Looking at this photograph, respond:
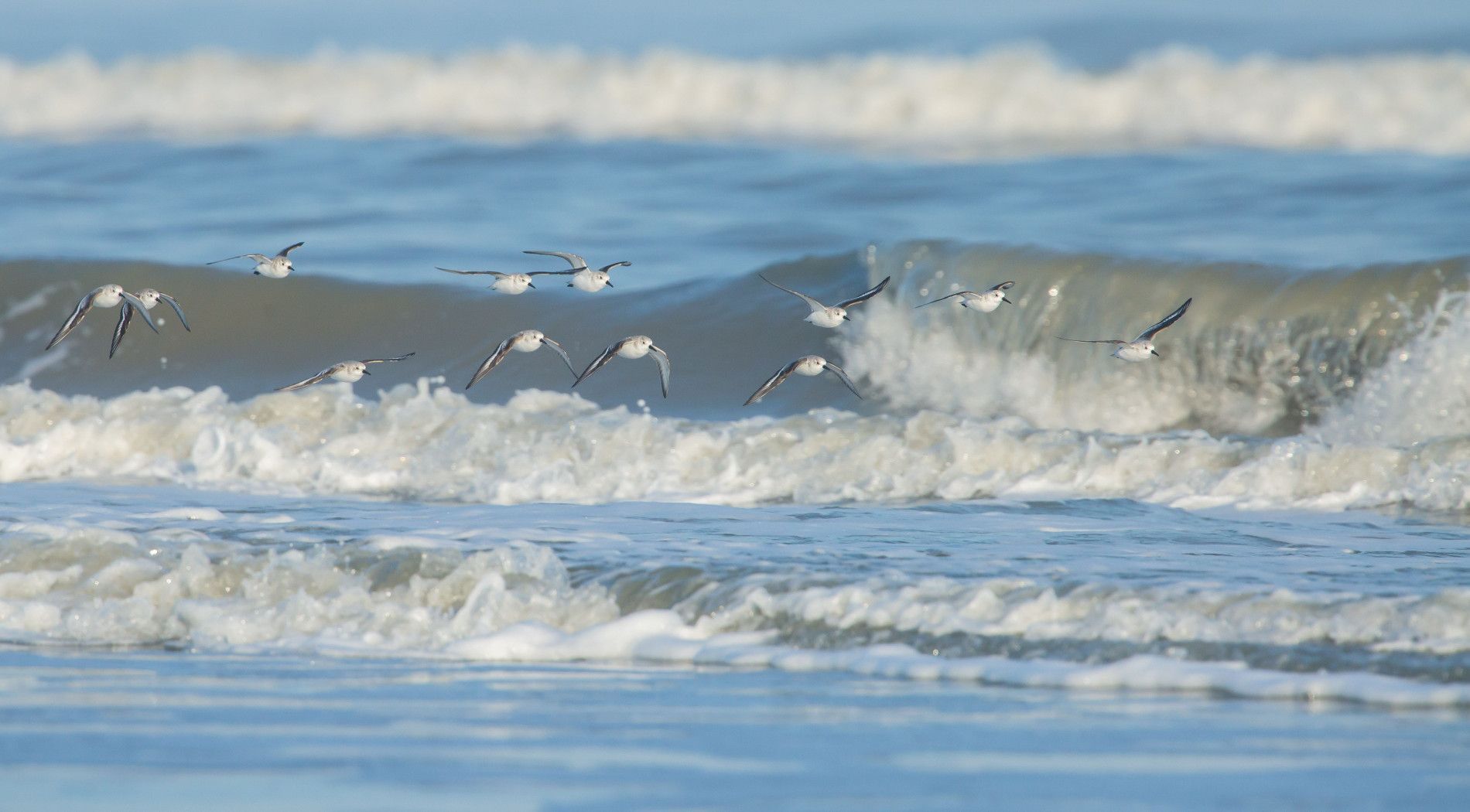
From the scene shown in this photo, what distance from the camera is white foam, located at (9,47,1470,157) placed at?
24.0m

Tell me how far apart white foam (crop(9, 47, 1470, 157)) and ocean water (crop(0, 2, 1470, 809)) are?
6465 mm

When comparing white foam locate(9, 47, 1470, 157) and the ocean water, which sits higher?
white foam locate(9, 47, 1470, 157)

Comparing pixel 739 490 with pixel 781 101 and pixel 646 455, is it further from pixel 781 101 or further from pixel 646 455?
pixel 781 101

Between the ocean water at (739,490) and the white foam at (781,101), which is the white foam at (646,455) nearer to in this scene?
the ocean water at (739,490)

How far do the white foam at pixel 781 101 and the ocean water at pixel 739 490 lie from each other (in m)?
6.46

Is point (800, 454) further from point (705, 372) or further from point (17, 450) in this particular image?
point (17, 450)

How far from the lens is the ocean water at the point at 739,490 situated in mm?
4098

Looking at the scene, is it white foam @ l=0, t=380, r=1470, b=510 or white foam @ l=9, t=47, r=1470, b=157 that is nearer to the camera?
white foam @ l=0, t=380, r=1470, b=510

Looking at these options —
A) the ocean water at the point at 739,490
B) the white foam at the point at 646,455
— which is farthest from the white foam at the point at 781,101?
the white foam at the point at 646,455

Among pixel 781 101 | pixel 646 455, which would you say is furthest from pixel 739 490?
pixel 781 101

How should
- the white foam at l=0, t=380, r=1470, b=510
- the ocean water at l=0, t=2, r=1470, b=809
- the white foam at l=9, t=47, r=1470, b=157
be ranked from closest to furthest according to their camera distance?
the ocean water at l=0, t=2, r=1470, b=809 < the white foam at l=0, t=380, r=1470, b=510 < the white foam at l=9, t=47, r=1470, b=157

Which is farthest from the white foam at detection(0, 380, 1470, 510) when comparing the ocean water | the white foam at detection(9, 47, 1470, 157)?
the white foam at detection(9, 47, 1470, 157)

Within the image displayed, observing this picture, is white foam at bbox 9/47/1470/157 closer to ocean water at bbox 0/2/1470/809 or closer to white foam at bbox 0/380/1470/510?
ocean water at bbox 0/2/1470/809

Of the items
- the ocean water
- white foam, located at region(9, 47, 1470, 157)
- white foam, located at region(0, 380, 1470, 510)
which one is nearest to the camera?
the ocean water
